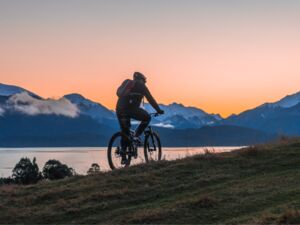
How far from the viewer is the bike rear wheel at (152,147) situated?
16.3 metres

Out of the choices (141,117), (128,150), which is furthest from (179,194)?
(141,117)

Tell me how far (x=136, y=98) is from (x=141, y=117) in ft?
1.97

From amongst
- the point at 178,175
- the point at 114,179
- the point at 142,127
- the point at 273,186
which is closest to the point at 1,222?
the point at 114,179

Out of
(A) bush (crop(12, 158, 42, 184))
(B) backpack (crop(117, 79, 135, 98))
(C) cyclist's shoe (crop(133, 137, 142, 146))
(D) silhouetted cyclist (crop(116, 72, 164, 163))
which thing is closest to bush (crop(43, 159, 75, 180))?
(A) bush (crop(12, 158, 42, 184))

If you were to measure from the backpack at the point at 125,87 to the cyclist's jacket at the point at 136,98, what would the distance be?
103mm

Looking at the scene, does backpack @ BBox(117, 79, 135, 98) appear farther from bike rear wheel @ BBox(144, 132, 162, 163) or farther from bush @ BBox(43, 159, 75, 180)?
bush @ BBox(43, 159, 75, 180)

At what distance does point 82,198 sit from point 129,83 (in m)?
4.82

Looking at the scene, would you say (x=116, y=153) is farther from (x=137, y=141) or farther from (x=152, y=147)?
(x=152, y=147)

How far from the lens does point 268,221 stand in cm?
850

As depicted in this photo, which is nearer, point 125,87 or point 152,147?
point 125,87

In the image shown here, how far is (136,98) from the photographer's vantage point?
1561cm

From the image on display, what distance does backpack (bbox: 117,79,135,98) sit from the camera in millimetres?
15334

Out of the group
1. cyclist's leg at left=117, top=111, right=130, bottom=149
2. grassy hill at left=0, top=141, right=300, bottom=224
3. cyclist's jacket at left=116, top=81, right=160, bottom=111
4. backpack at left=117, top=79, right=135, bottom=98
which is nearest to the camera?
grassy hill at left=0, top=141, right=300, bottom=224

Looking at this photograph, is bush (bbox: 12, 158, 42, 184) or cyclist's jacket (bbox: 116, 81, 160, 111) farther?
bush (bbox: 12, 158, 42, 184)
